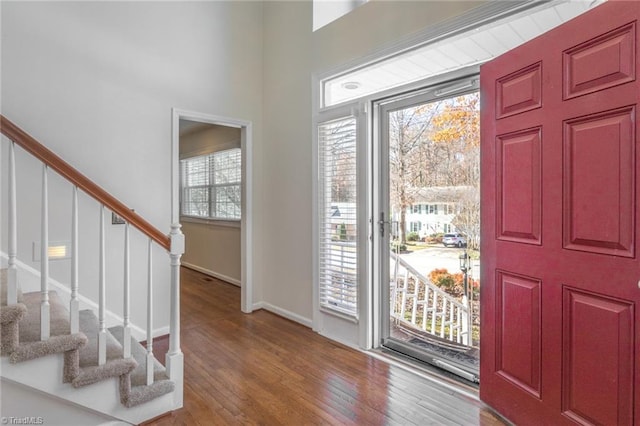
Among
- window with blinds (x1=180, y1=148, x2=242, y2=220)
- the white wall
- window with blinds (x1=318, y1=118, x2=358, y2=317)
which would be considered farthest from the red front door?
window with blinds (x1=180, y1=148, x2=242, y2=220)

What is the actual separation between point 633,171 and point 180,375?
2.54 meters

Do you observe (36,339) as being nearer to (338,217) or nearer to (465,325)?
(338,217)

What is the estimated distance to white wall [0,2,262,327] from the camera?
260cm

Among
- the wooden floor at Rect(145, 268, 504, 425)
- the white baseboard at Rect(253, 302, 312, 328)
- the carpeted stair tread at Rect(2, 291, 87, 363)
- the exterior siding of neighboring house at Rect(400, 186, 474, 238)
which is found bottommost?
the wooden floor at Rect(145, 268, 504, 425)

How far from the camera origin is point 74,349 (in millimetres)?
1748

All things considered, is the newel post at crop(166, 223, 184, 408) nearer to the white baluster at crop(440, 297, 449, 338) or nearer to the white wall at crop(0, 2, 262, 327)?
the white wall at crop(0, 2, 262, 327)

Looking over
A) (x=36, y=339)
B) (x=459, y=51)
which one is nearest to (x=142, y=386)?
(x=36, y=339)

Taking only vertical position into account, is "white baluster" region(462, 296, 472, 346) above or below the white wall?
below

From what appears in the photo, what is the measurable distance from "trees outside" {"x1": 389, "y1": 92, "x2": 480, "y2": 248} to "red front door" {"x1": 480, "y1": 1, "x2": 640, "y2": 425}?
1.13 feet

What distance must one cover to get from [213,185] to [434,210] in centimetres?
400

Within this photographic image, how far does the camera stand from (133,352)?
89.4 inches

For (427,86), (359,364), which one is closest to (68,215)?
(359,364)

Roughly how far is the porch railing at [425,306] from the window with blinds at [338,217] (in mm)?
357

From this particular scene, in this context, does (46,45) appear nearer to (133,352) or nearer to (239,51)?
(239,51)
